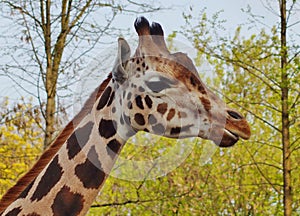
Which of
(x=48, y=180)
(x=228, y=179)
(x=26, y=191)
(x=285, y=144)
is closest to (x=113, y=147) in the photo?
(x=48, y=180)

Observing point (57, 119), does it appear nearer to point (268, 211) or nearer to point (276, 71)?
point (276, 71)

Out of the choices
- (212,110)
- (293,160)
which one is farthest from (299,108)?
(212,110)

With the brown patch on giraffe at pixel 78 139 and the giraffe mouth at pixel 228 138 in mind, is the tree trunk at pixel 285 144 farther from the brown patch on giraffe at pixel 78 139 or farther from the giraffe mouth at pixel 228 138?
the brown patch on giraffe at pixel 78 139

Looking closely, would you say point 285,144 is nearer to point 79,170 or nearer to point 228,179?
point 228,179

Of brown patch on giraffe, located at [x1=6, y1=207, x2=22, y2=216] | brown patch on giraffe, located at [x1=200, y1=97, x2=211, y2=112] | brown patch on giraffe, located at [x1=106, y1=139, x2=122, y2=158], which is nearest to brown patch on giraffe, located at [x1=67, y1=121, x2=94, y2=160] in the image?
brown patch on giraffe, located at [x1=106, y1=139, x2=122, y2=158]

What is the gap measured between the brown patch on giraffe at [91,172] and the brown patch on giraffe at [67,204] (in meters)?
0.07

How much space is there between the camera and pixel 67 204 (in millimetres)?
2580

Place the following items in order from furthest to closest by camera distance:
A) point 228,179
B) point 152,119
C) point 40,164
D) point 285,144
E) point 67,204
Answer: point 228,179 → point 285,144 → point 40,164 → point 152,119 → point 67,204

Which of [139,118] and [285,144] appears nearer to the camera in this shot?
[139,118]

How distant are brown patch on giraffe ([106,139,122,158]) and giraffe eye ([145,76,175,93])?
1.00ft

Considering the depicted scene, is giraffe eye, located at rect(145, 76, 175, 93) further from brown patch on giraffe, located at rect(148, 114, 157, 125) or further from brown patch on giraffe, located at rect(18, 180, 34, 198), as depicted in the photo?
brown patch on giraffe, located at rect(18, 180, 34, 198)

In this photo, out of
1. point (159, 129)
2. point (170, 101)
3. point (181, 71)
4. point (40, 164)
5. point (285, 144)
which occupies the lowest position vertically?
point (40, 164)

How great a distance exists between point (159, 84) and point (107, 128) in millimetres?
328

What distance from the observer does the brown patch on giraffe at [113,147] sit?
106 inches
